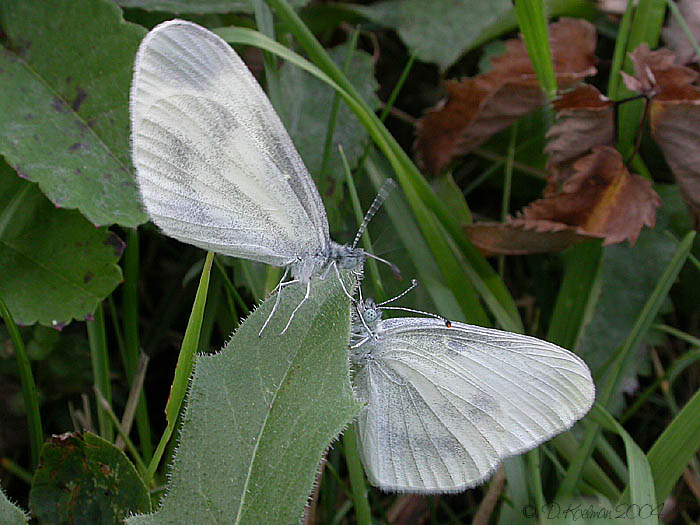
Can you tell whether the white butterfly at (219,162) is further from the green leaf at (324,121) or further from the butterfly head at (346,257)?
A: the green leaf at (324,121)

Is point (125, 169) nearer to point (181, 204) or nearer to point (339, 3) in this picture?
point (181, 204)

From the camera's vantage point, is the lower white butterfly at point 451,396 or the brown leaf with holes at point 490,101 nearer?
the lower white butterfly at point 451,396

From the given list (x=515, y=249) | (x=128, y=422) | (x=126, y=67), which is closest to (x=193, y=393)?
(x=128, y=422)

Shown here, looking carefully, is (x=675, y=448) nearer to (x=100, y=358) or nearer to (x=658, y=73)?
(x=658, y=73)

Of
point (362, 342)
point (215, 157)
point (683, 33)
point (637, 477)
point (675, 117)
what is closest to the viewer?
point (215, 157)

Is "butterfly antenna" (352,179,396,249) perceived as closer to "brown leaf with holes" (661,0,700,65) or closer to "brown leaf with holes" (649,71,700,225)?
"brown leaf with holes" (649,71,700,225)

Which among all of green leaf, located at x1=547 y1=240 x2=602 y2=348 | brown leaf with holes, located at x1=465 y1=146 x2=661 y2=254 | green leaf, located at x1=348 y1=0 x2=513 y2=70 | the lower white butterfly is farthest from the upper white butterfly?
green leaf, located at x1=348 y1=0 x2=513 y2=70

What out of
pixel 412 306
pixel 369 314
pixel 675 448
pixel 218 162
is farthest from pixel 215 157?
pixel 675 448

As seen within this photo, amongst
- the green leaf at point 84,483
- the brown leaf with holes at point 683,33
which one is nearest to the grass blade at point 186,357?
the green leaf at point 84,483
